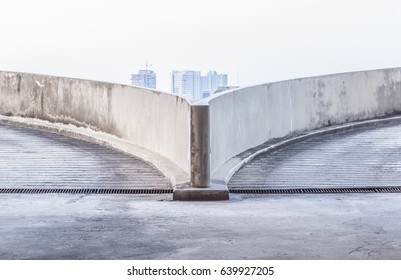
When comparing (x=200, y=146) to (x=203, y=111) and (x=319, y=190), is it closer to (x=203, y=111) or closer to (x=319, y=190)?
(x=203, y=111)

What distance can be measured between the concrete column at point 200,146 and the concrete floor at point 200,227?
0.41 meters

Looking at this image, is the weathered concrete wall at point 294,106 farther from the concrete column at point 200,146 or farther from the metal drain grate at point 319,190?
the metal drain grate at point 319,190

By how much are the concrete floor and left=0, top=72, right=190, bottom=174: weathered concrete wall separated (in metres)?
1.60

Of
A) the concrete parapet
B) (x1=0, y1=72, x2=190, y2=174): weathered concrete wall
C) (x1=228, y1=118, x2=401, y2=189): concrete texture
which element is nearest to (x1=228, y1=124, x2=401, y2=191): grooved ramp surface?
(x1=228, y1=118, x2=401, y2=189): concrete texture

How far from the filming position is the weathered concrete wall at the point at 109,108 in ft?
36.7

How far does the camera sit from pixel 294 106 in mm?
14664

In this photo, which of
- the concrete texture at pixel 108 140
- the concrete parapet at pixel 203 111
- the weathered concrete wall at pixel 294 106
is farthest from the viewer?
the weathered concrete wall at pixel 294 106

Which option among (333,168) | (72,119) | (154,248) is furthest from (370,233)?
(72,119)

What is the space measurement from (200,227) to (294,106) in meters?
7.48

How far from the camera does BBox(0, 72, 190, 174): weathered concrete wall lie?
1120cm

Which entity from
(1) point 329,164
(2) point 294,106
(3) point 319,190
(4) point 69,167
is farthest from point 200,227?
(2) point 294,106

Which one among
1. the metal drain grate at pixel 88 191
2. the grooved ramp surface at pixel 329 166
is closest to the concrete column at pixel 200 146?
the metal drain grate at pixel 88 191

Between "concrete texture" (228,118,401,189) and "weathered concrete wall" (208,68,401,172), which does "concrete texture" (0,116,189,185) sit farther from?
"concrete texture" (228,118,401,189)

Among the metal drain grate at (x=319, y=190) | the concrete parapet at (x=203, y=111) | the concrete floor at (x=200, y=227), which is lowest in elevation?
the concrete floor at (x=200, y=227)
